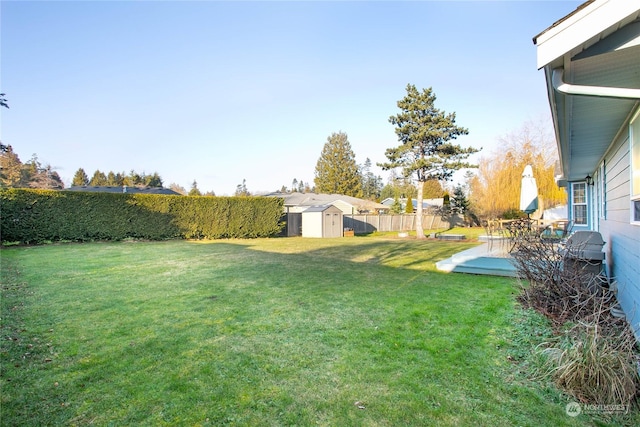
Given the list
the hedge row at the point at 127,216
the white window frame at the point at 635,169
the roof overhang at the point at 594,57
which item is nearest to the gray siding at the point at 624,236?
the white window frame at the point at 635,169

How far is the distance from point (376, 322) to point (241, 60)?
1143cm

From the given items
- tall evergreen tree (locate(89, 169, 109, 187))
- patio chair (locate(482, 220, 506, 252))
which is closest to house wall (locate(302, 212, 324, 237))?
patio chair (locate(482, 220, 506, 252))

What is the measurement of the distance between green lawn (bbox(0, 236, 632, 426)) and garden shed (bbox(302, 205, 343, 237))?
13476 mm

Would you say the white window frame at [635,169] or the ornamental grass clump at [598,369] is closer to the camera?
the ornamental grass clump at [598,369]

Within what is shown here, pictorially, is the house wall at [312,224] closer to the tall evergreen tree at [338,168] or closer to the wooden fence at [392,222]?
the wooden fence at [392,222]

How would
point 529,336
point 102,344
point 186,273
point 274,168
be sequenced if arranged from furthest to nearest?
point 274,168
point 186,273
point 529,336
point 102,344

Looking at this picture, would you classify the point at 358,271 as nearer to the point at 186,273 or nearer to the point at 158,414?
the point at 186,273

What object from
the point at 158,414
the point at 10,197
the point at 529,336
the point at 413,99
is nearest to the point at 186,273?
the point at 158,414

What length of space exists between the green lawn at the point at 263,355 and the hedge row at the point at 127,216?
9037mm

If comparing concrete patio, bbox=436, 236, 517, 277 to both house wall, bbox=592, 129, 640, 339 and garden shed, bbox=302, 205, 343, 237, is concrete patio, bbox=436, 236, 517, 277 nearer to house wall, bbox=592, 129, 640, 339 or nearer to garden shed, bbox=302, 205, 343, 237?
house wall, bbox=592, 129, 640, 339

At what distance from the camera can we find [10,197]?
12.3m

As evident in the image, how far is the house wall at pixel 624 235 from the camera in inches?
133

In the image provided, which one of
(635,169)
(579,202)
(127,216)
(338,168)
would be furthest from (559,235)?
(338,168)

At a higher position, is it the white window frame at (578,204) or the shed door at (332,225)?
the white window frame at (578,204)
